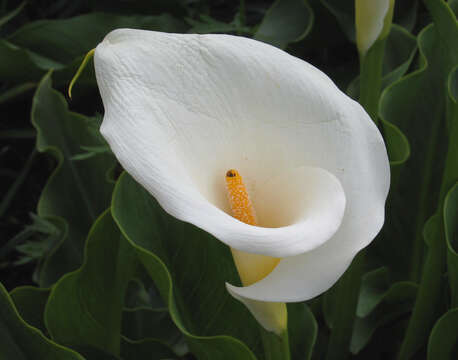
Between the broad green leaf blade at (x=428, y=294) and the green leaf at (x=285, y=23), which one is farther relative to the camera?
the green leaf at (x=285, y=23)

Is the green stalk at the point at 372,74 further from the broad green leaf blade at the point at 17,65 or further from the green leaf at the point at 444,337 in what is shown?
the broad green leaf blade at the point at 17,65

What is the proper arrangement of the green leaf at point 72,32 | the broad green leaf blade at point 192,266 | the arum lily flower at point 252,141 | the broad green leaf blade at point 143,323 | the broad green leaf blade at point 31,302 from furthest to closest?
the green leaf at point 72,32
the broad green leaf blade at point 143,323
the broad green leaf blade at point 31,302
the broad green leaf blade at point 192,266
the arum lily flower at point 252,141

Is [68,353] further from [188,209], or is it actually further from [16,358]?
[188,209]

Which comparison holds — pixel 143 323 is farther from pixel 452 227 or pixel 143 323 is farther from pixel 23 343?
pixel 452 227

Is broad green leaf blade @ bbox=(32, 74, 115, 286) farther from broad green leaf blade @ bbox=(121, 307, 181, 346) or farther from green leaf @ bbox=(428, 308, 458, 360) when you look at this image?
green leaf @ bbox=(428, 308, 458, 360)

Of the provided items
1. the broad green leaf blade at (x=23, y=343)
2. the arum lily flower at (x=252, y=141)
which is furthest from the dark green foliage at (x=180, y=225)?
the arum lily flower at (x=252, y=141)

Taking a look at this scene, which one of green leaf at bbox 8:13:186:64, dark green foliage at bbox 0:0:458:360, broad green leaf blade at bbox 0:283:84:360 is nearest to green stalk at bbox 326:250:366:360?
dark green foliage at bbox 0:0:458:360

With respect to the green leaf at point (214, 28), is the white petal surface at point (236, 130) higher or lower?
higher

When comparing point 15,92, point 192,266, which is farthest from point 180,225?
point 15,92
